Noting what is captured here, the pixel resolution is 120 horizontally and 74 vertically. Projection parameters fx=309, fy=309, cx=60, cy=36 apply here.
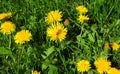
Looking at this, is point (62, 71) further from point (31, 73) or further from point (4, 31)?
point (4, 31)

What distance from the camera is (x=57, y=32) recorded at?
2.17 metres

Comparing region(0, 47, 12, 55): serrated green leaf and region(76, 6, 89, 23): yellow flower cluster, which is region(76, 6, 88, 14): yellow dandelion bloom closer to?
region(76, 6, 89, 23): yellow flower cluster

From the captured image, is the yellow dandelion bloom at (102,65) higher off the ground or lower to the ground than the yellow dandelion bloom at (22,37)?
lower

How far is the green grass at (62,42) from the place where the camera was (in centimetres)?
213

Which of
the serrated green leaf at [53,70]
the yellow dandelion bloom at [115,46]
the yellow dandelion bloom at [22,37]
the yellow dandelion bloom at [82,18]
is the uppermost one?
the yellow dandelion bloom at [82,18]

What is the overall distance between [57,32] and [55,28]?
4 cm

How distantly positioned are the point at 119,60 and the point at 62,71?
1.39 feet

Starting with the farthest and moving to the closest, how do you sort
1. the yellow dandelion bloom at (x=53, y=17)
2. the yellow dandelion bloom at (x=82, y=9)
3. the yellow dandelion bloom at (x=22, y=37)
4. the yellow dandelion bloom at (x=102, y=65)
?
the yellow dandelion bloom at (x=82, y=9) < the yellow dandelion bloom at (x=53, y=17) < the yellow dandelion bloom at (x=22, y=37) < the yellow dandelion bloom at (x=102, y=65)

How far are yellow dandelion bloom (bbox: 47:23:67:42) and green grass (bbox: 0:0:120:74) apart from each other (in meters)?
0.07

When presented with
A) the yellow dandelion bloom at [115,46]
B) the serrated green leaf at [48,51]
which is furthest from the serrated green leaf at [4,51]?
the yellow dandelion bloom at [115,46]

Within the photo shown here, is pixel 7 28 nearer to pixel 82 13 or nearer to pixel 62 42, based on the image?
pixel 62 42

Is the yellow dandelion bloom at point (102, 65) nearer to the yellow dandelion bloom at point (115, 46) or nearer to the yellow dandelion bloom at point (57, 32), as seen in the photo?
the yellow dandelion bloom at point (115, 46)

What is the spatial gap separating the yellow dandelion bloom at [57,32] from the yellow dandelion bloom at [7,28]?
27 centimetres

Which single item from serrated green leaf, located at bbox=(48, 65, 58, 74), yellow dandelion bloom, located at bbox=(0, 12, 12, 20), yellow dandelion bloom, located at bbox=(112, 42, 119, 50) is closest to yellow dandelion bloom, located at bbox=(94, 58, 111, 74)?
yellow dandelion bloom, located at bbox=(112, 42, 119, 50)
